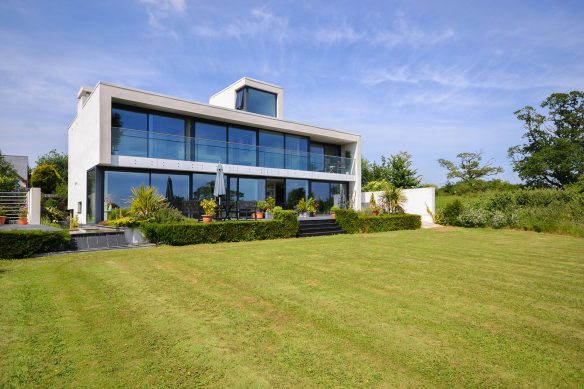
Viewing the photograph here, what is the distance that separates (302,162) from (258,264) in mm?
14064

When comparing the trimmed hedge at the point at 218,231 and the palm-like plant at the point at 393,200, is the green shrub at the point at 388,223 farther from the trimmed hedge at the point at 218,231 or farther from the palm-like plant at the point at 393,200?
→ the trimmed hedge at the point at 218,231

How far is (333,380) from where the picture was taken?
308cm

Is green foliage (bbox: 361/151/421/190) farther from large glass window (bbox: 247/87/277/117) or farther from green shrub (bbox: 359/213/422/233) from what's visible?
large glass window (bbox: 247/87/277/117)

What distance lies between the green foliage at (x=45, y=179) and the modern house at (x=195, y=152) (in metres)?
14.2

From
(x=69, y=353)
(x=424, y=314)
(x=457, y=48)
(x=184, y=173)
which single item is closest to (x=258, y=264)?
(x=424, y=314)

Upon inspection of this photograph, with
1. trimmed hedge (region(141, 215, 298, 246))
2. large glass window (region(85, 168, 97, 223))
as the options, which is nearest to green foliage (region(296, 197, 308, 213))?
trimmed hedge (region(141, 215, 298, 246))

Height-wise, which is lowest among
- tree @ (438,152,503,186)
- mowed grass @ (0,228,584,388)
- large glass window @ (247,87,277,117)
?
mowed grass @ (0,228,584,388)

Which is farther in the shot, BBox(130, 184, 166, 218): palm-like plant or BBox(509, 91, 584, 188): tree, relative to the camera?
BBox(509, 91, 584, 188): tree

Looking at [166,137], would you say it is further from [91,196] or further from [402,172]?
[402,172]

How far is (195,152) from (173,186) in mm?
2098

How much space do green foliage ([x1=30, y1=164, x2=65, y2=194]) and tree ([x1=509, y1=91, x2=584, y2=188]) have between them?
176ft

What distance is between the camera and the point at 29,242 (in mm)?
9516

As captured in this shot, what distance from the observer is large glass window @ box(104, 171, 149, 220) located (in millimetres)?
15367

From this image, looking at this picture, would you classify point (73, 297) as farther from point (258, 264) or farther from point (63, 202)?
point (63, 202)
